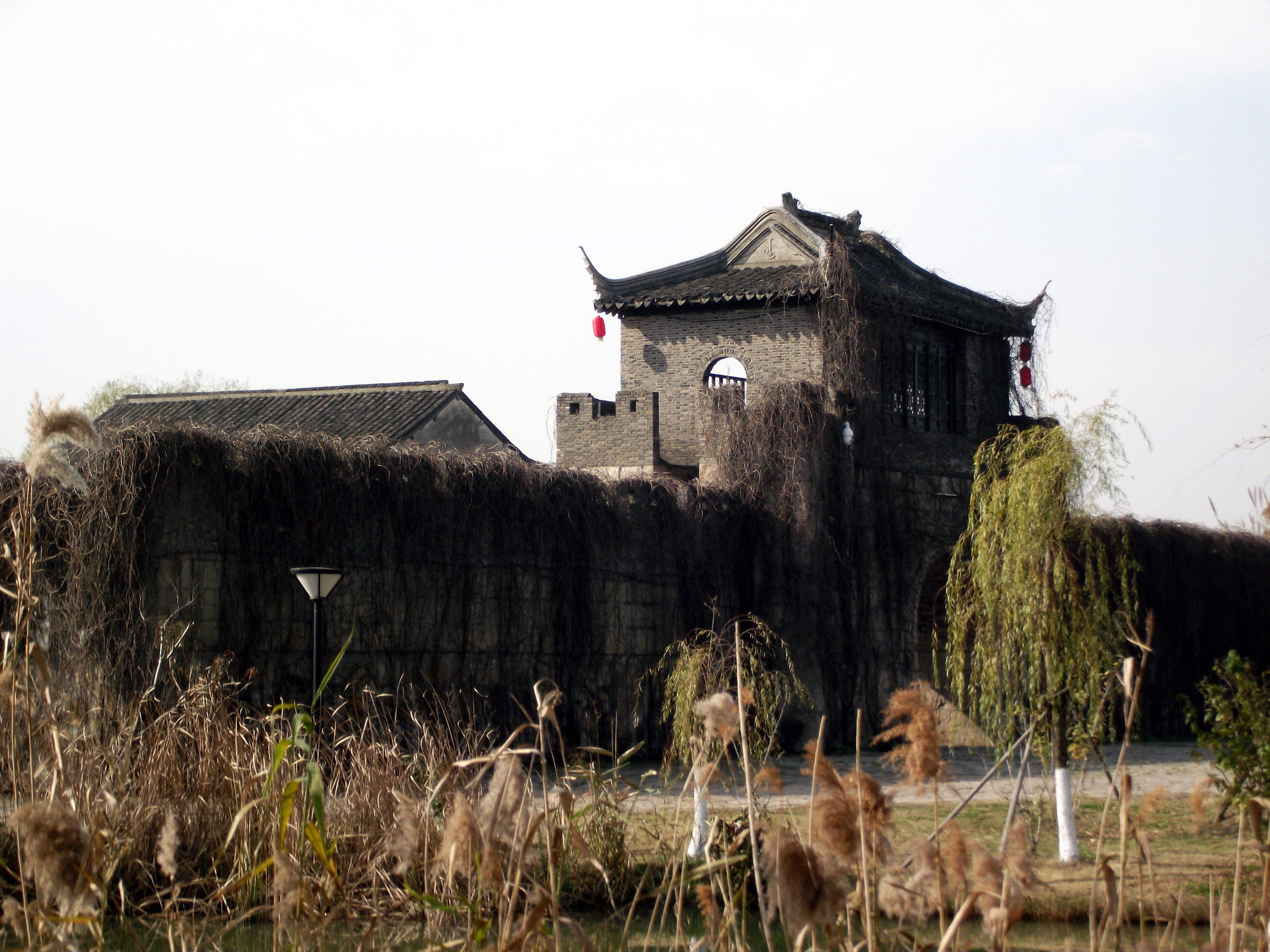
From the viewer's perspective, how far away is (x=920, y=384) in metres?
16.9

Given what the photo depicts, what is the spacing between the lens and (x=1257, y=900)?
13.8ft

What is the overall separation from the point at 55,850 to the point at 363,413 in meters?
19.8

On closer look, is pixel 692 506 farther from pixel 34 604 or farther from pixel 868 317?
pixel 34 604

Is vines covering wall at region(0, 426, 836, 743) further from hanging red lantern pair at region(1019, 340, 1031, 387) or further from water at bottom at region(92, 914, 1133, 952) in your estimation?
hanging red lantern pair at region(1019, 340, 1031, 387)

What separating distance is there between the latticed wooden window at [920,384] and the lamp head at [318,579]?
9.02 meters

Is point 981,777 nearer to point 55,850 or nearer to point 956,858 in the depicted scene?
point 956,858

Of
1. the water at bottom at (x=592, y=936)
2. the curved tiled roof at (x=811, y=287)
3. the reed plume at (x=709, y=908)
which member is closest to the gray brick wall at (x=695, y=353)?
the curved tiled roof at (x=811, y=287)

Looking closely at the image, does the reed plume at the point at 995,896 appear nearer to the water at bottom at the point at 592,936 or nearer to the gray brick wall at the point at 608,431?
the water at bottom at the point at 592,936

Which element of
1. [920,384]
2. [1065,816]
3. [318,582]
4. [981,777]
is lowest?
[981,777]

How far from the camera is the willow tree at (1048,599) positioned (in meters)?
7.89

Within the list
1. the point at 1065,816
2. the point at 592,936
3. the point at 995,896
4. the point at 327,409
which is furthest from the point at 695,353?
the point at 995,896

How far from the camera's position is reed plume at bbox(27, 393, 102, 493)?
2.65 m

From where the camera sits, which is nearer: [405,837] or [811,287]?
[405,837]

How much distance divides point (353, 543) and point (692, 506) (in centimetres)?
413
